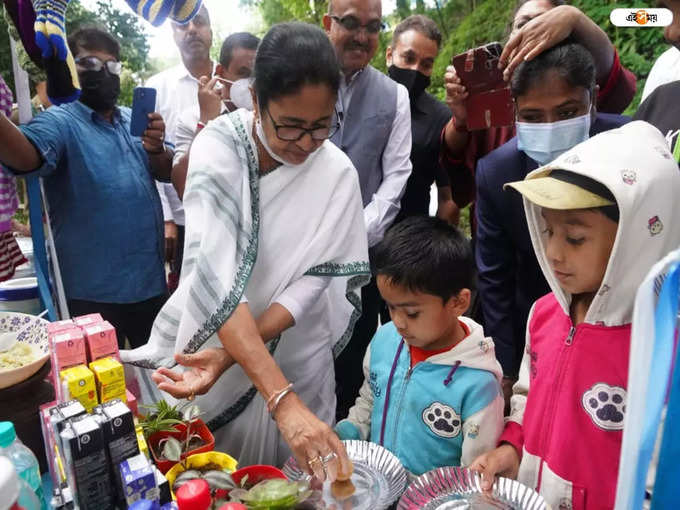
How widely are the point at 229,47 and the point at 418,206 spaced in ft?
4.62

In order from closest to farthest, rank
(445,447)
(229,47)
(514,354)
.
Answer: (445,447) → (514,354) → (229,47)

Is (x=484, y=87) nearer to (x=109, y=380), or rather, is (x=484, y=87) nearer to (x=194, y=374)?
(x=194, y=374)

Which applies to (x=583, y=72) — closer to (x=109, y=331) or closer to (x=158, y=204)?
(x=109, y=331)

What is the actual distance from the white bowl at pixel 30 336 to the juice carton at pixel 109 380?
0.97ft

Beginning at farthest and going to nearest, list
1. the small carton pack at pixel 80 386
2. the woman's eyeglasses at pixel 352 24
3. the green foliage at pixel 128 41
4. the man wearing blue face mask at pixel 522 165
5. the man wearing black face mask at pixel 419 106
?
the green foliage at pixel 128 41, the man wearing black face mask at pixel 419 106, the woman's eyeglasses at pixel 352 24, the man wearing blue face mask at pixel 522 165, the small carton pack at pixel 80 386

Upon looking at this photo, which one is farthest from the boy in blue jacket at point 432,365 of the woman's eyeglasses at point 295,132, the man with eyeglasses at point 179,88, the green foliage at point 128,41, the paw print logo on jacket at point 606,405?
the green foliage at point 128,41

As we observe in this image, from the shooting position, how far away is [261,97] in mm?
1396

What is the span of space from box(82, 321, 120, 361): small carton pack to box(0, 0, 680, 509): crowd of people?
13 cm

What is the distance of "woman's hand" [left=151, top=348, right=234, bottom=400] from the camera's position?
121cm

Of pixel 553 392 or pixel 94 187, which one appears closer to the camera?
pixel 553 392

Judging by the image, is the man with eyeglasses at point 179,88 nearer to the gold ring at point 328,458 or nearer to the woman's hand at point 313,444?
the woman's hand at point 313,444

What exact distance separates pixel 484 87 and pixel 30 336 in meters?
1.95

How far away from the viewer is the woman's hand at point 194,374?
47.7 inches

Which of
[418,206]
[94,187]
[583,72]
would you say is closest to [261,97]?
[583,72]
